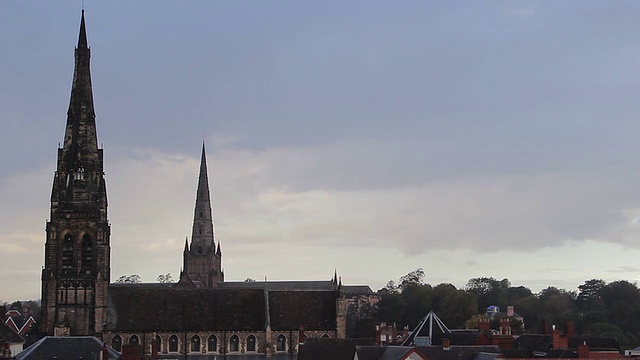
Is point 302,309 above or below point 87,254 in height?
below

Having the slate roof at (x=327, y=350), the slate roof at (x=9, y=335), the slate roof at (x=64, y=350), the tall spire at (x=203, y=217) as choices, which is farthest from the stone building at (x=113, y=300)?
the tall spire at (x=203, y=217)

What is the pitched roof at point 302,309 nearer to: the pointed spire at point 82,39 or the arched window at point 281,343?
the arched window at point 281,343

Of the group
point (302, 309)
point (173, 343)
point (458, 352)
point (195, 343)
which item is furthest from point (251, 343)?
point (458, 352)

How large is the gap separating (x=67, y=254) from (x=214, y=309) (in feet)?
42.1

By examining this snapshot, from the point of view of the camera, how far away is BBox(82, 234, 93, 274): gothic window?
258 feet

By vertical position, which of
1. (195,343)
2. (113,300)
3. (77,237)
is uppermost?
(77,237)

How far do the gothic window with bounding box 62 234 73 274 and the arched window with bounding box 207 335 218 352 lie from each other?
40.7 ft

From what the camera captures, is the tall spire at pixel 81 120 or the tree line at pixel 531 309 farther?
the tree line at pixel 531 309

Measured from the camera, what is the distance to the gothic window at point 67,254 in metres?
78.4

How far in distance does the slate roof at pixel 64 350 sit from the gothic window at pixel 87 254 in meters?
18.3

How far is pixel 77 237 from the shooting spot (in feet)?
259

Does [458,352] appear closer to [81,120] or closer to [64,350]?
[64,350]

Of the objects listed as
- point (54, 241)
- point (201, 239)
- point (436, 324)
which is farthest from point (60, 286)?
point (201, 239)

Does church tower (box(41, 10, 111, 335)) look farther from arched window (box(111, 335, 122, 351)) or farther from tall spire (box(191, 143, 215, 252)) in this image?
tall spire (box(191, 143, 215, 252))
